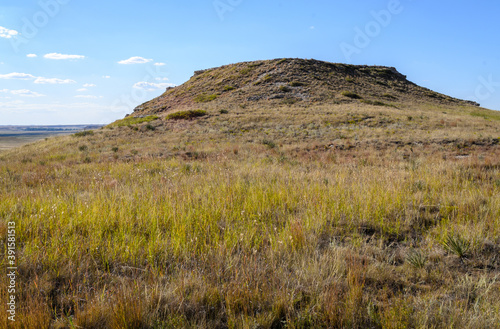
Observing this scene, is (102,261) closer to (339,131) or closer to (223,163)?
(223,163)

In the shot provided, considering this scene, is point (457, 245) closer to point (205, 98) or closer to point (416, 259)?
point (416, 259)

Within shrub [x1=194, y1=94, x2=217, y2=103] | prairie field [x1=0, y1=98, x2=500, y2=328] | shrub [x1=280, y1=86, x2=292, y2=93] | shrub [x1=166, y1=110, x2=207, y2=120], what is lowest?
prairie field [x1=0, y1=98, x2=500, y2=328]

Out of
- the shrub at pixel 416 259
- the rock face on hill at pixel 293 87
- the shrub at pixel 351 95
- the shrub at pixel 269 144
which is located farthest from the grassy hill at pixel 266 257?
the shrub at pixel 351 95

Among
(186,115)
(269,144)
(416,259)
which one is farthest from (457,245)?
(186,115)

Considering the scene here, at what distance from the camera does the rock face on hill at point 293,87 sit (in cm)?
3934

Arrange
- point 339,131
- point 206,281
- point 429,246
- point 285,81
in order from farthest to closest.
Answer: point 285,81, point 339,131, point 429,246, point 206,281

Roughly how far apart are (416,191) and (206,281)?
513 centimetres

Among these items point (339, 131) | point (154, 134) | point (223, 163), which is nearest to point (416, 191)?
point (223, 163)

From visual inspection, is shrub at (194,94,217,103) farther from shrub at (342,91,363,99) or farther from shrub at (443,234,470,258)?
shrub at (443,234,470,258)

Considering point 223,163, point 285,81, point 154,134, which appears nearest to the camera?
point 223,163

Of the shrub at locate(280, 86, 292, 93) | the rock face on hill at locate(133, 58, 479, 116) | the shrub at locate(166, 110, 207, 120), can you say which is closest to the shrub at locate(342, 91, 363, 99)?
the rock face on hill at locate(133, 58, 479, 116)

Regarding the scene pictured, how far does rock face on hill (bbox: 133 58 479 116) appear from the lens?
39344mm

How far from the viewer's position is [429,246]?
3723mm

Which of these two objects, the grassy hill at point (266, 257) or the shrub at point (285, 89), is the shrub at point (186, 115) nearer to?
the shrub at point (285, 89)
